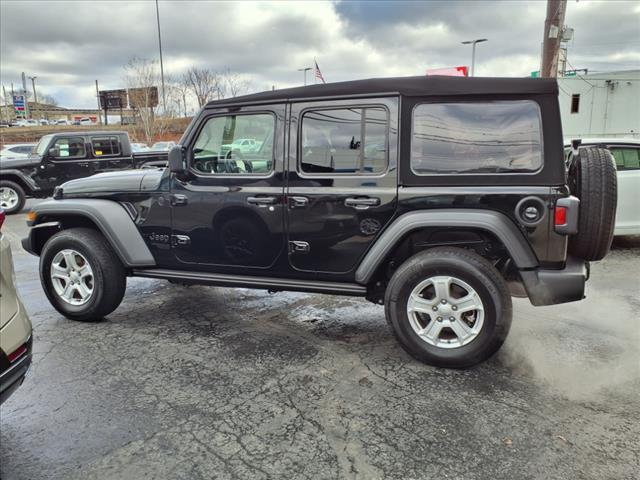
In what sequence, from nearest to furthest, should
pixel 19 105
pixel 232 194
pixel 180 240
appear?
pixel 232 194
pixel 180 240
pixel 19 105

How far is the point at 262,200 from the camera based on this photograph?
12.1 ft

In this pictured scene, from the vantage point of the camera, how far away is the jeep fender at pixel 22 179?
437 inches

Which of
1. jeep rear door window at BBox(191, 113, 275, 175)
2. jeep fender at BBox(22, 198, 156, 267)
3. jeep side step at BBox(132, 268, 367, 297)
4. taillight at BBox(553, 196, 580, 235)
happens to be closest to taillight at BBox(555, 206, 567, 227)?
taillight at BBox(553, 196, 580, 235)

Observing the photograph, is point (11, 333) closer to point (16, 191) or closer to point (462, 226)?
point (462, 226)

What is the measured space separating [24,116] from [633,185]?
289ft

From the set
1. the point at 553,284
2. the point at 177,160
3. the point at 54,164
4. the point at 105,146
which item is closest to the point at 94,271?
the point at 177,160

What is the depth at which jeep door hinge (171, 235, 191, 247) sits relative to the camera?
399cm

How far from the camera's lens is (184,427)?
8.71 feet

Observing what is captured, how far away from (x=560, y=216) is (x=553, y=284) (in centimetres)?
46

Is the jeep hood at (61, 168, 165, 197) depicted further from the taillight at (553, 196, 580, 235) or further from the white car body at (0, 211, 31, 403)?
the taillight at (553, 196, 580, 235)

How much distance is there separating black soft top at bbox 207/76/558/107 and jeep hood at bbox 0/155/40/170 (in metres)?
10.0

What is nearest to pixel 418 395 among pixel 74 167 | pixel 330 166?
pixel 330 166

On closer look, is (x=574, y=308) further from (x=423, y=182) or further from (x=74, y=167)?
(x=74, y=167)

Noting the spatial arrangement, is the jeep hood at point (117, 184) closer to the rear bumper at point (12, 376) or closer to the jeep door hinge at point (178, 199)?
the jeep door hinge at point (178, 199)
